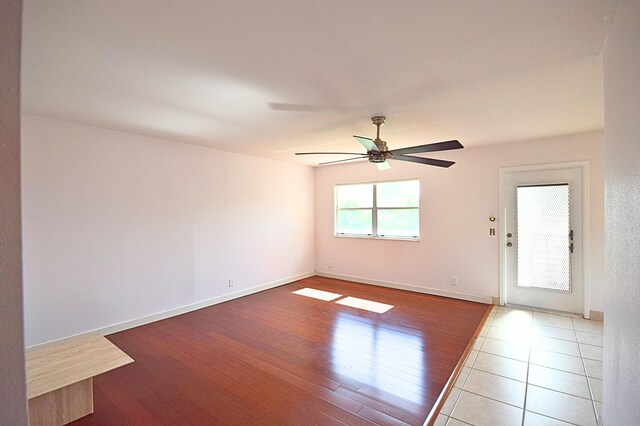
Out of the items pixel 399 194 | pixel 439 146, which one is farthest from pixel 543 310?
pixel 439 146

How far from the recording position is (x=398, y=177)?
5.29 meters

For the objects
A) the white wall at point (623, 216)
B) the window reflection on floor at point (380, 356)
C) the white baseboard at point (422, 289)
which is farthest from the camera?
the white baseboard at point (422, 289)

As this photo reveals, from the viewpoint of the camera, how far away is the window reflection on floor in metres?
2.44

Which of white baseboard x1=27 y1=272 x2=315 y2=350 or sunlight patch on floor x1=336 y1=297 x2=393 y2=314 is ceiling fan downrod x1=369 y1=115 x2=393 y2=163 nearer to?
sunlight patch on floor x1=336 y1=297 x2=393 y2=314

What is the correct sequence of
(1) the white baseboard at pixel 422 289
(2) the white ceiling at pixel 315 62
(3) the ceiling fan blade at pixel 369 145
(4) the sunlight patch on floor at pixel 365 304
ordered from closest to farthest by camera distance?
(2) the white ceiling at pixel 315 62 → (3) the ceiling fan blade at pixel 369 145 → (4) the sunlight patch on floor at pixel 365 304 → (1) the white baseboard at pixel 422 289

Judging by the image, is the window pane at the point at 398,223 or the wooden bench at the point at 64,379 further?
the window pane at the point at 398,223

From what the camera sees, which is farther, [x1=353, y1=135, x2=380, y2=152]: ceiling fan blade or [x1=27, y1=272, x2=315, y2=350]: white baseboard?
[x1=27, y1=272, x2=315, y2=350]: white baseboard

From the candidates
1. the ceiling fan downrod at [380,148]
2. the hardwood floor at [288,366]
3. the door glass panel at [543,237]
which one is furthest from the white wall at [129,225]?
the door glass panel at [543,237]

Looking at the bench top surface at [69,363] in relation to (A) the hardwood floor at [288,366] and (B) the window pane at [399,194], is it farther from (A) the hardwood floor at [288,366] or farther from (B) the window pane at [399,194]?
(B) the window pane at [399,194]

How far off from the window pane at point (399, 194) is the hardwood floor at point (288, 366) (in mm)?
1772

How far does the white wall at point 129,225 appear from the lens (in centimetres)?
300

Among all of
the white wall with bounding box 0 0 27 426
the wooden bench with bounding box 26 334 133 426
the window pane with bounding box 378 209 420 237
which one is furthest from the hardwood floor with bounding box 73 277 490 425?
the white wall with bounding box 0 0 27 426

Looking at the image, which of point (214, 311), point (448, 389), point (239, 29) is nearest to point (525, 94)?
point (239, 29)

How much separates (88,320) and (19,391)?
10.9 ft
